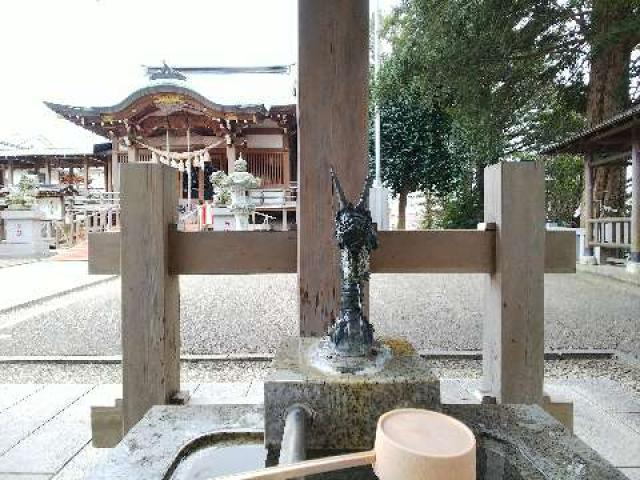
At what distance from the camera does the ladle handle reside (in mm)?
640

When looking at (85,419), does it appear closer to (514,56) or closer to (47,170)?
(514,56)

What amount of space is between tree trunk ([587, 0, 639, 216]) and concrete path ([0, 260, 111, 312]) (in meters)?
11.4

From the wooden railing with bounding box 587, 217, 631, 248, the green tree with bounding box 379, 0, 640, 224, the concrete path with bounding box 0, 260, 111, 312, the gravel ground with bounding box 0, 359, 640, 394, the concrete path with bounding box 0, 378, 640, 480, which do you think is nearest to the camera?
the concrete path with bounding box 0, 378, 640, 480

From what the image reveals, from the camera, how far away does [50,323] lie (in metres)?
5.55

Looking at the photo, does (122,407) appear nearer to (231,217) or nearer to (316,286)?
(316,286)

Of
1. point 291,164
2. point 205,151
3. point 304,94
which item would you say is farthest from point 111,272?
point 291,164

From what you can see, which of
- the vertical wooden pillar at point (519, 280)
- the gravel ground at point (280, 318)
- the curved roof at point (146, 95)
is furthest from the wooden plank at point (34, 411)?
the curved roof at point (146, 95)

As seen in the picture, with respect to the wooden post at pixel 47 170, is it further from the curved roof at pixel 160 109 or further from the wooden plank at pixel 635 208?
the wooden plank at pixel 635 208

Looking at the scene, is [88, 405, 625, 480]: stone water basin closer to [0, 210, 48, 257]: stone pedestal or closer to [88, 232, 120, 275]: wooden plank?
[88, 232, 120, 275]: wooden plank

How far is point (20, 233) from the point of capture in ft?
48.4

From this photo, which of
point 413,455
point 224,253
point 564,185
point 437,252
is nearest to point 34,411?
point 224,253

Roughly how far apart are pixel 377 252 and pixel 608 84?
1236 centimetres

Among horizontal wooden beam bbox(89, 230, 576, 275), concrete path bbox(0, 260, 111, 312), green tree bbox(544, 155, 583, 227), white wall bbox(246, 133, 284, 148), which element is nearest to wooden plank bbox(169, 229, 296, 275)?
horizontal wooden beam bbox(89, 230, 576, 275)

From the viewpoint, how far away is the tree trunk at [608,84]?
10.1 meters
